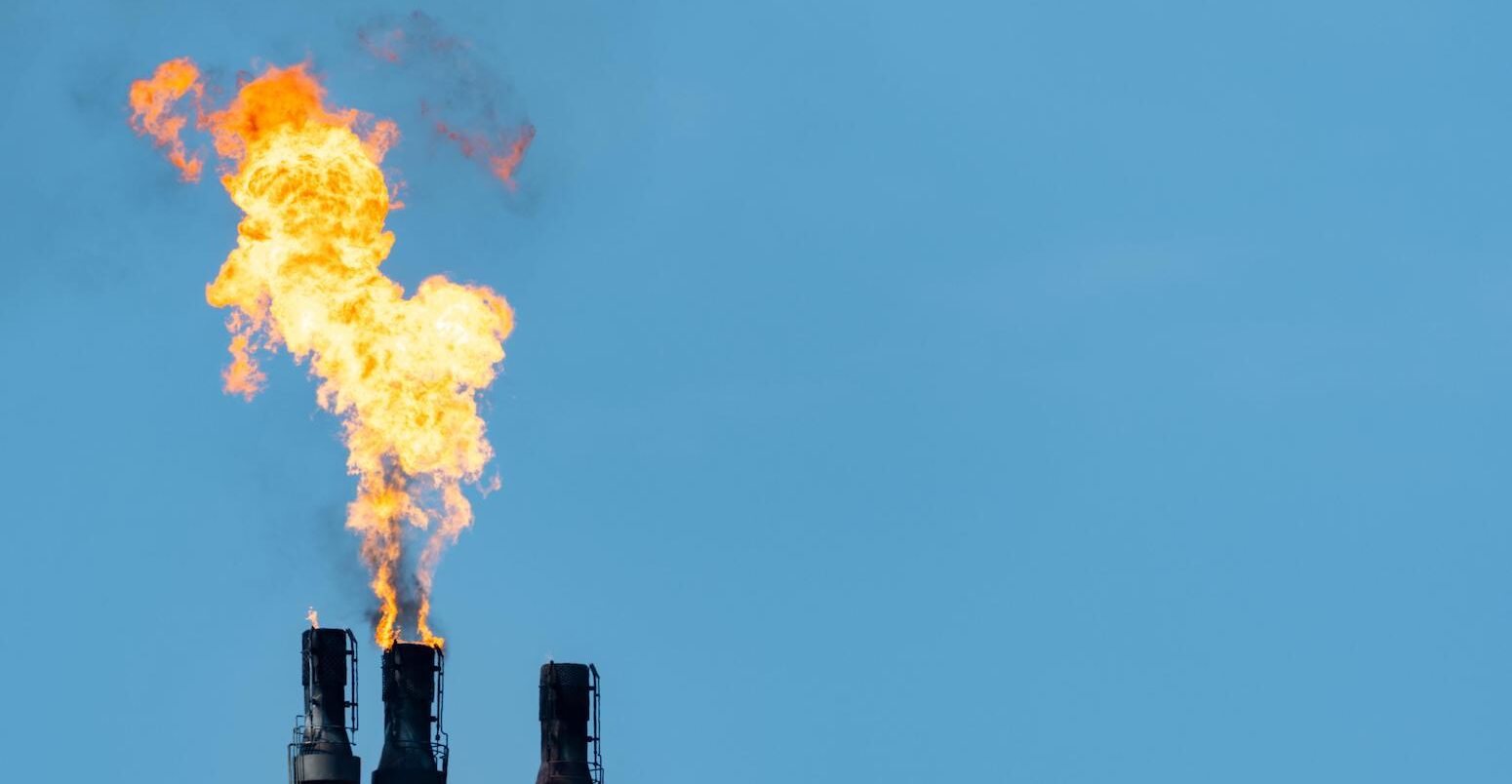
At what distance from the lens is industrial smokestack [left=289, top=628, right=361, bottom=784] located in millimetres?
78688

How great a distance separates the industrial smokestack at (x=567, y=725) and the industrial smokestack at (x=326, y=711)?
21.7 ft

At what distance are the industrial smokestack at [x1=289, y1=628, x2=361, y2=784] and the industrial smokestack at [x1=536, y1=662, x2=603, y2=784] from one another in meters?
6.60

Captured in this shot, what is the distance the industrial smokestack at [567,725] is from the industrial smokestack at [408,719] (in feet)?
13.7

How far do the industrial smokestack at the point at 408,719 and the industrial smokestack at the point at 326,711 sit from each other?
989 mm

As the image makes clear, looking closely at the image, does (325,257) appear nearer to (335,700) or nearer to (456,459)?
(456,459)

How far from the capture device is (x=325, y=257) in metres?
82.4

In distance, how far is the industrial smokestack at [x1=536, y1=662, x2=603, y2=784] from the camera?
3287 inches

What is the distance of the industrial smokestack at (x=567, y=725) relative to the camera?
3287 inches

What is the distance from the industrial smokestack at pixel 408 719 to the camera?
79750 millimetres

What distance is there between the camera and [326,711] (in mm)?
79500

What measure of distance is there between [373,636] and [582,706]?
6693 millimetres

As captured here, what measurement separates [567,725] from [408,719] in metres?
5.73

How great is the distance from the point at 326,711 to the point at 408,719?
231cm

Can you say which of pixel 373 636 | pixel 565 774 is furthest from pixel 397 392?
pixel 565 774
